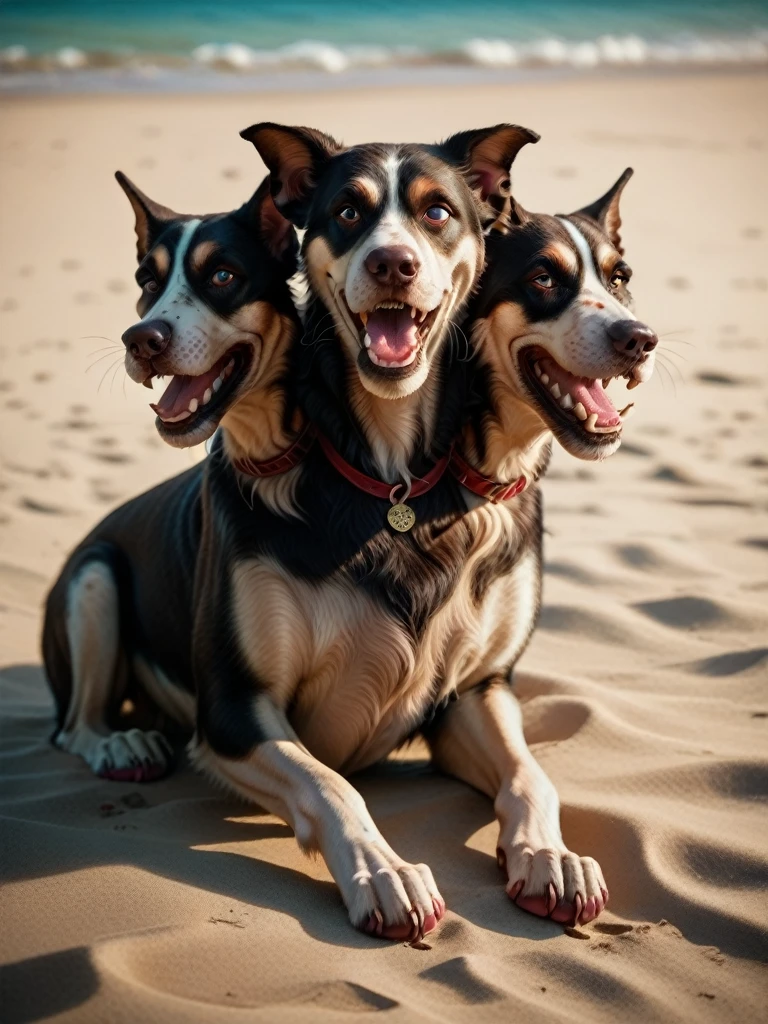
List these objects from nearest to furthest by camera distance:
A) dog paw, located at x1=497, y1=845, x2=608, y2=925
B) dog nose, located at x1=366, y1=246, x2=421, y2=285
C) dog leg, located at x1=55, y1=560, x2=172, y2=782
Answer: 1. dog paw, located at x1=497, y1=845, x2=608, y2=925
2. dog nose, located at x1=366, y1=246, x2=421, y2=285
3. dog leg, located at x1=55, y1=560, x2=172, y2=782

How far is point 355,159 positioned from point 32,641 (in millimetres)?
2683

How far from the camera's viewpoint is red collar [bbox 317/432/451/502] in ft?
11.4

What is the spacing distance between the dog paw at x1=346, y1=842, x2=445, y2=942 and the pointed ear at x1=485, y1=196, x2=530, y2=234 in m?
1.80

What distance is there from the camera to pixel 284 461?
349 cm

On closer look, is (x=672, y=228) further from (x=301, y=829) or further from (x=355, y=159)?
(x=301, y=829)

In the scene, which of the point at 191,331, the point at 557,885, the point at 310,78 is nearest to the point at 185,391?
the point at 191,331

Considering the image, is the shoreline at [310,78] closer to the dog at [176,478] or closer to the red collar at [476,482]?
the dog at [176,478]

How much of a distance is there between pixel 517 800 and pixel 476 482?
2.93 ft

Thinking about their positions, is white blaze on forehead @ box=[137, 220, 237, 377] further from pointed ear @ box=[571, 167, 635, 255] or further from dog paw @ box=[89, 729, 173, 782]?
dog paw @ box=[89, 729, 173, 782]

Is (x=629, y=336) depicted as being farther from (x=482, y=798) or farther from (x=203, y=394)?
(x=482, y=798)

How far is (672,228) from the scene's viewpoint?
36.3 ft

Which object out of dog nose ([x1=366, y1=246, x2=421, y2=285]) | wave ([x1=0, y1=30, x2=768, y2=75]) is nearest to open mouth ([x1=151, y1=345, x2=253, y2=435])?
dog nose ([x1=366, y1=246, x2=421, y2=285])

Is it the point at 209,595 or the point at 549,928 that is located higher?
the point at 209,595

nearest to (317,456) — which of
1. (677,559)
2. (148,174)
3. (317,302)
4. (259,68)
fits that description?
(317,302)
